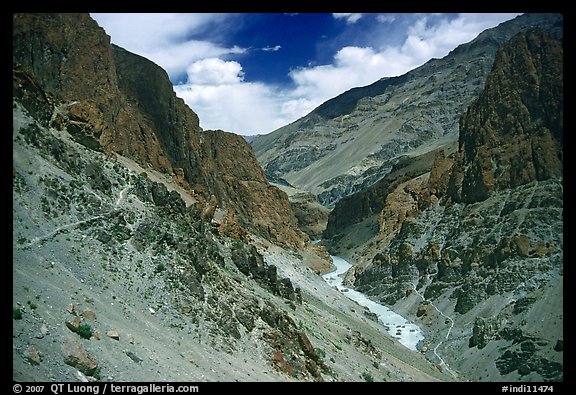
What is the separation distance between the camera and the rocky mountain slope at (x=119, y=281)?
49.1 ft

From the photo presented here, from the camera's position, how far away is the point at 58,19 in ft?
140

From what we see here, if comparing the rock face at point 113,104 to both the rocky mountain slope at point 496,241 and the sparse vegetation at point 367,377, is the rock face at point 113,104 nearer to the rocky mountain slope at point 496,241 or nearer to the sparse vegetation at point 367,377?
the sparse vegetation at point 367,377

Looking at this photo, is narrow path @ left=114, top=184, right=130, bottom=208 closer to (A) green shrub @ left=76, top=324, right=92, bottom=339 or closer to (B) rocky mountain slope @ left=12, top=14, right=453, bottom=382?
(B) rocky mountain slope @ left=12, top=14, right=453, bottom=382

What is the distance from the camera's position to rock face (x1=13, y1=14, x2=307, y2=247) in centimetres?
3241

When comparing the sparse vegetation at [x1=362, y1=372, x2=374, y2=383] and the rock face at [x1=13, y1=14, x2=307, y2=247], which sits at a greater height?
the rock face at [x1=13, y1=14, x2=307, y2=247]

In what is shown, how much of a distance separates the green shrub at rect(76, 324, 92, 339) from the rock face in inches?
678

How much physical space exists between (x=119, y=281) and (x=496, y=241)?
51088 millimetres

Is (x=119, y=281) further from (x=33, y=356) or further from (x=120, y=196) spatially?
(x=120, y=196)

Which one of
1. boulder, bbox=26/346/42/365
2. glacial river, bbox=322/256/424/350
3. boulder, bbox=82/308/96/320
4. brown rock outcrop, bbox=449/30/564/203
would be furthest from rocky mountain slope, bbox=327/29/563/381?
boulder, bbox=26/346/42/365

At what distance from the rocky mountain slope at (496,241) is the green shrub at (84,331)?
31821mm

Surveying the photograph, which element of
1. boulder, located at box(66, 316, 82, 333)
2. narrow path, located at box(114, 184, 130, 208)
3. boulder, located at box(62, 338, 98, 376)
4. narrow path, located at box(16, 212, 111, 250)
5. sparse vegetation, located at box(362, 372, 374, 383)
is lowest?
sparse vegetation, located at box(362, 372, 374, 383)
